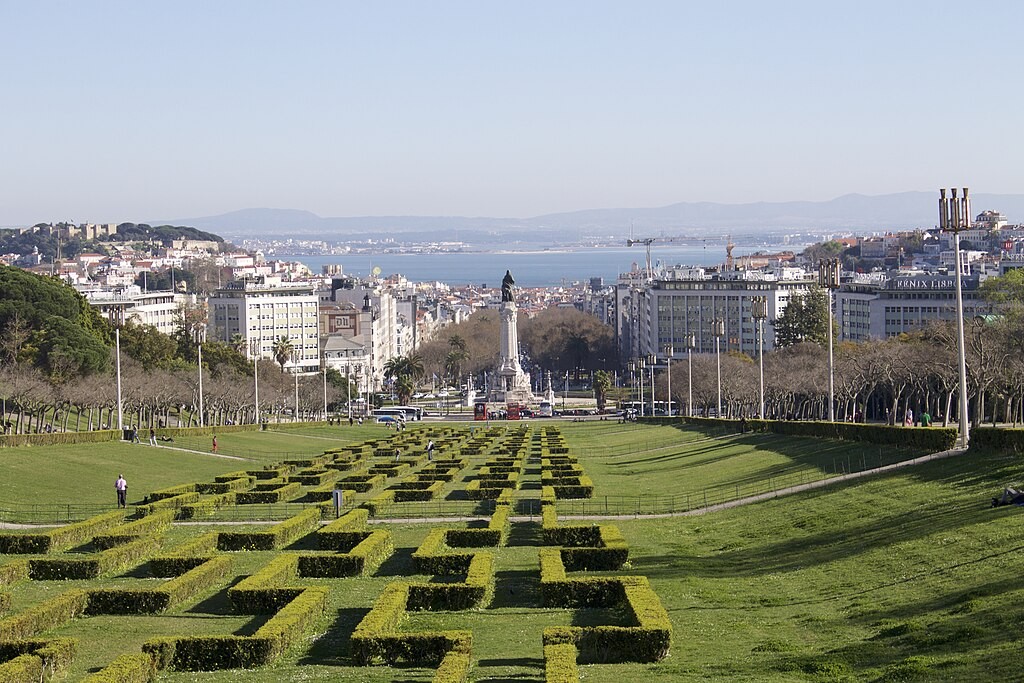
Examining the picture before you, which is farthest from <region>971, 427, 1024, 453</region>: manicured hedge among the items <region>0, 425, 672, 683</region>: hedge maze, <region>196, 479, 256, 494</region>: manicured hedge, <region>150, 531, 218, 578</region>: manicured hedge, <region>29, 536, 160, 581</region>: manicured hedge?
<region>196, 479, 256, 494</region>: manicured hedge

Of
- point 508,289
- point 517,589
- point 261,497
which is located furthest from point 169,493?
point 508,289

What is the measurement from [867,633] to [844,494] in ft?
55.2

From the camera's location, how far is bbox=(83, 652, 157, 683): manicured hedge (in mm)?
22719

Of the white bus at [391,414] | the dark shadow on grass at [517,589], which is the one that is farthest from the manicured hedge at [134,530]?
the white bus at [391,414]

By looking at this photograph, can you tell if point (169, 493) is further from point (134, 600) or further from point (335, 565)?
point (134, 600)

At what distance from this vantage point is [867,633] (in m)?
27.5

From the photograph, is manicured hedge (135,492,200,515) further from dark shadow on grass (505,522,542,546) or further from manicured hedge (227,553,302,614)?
manicured hedge (227,553,302,614)

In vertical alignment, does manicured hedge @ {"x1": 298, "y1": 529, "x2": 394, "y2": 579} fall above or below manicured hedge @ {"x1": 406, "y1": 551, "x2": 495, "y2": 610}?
below

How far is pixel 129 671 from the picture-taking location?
23.4 metres

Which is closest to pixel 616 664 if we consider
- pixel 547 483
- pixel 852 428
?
pixel 547 483

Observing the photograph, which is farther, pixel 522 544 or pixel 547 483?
pixel 547 483

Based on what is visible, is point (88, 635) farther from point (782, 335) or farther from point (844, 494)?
point (782, 335)

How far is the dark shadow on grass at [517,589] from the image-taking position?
108 feet

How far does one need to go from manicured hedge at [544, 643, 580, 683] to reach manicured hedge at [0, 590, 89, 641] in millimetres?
10009
